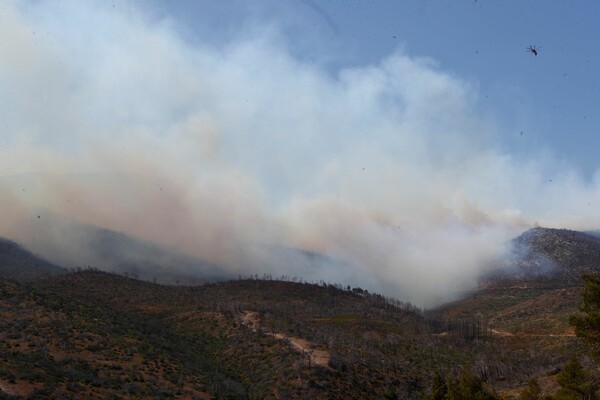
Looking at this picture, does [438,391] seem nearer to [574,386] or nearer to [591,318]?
[574,386]

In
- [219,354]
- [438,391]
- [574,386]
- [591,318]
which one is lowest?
[219,354]

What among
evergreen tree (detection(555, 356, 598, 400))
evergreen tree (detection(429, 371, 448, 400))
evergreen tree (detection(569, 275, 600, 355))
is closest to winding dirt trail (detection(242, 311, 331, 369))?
evergreen tree (detection(429, 371, 448, 400))

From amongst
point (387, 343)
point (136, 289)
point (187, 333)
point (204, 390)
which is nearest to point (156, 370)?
point (204, 390)

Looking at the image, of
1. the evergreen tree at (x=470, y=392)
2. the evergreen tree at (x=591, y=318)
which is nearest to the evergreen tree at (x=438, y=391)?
the evergreen tree at (x=470, y=392)

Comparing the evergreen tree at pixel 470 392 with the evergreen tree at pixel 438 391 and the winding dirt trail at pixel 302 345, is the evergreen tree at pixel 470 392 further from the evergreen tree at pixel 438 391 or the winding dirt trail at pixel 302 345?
the winding dirt trail at pixel 302 345

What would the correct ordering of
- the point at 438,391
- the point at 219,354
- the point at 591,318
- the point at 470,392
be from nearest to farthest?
1. the point at 591,318
2. the point at 470,392
3. the point at 438,391
4. the point at 219,354

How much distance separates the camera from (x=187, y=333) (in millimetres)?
98188

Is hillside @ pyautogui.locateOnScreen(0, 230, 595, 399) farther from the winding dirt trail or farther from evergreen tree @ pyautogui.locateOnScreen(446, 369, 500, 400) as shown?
evergreen tree @ pyautogui.locateOnScreen(446, 369, 500, 400)

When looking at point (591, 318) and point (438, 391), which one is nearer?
point (591, 318)

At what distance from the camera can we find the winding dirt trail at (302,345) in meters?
71.7

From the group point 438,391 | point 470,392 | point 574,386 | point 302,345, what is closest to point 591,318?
point 574,386

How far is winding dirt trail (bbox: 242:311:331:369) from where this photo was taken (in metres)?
71.7

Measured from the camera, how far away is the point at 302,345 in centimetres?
8256

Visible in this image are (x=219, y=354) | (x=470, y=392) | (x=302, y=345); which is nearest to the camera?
(x=470, y=392)
